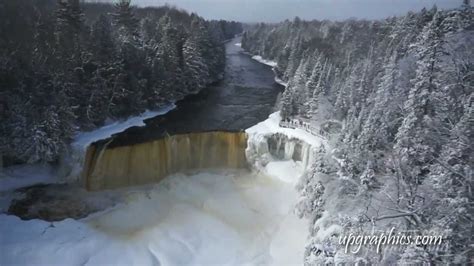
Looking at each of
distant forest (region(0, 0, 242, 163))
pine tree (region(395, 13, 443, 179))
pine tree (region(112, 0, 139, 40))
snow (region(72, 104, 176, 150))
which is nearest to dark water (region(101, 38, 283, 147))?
snow (region(72, 104, 176, 150))

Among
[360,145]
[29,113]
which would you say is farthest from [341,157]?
[29,113]

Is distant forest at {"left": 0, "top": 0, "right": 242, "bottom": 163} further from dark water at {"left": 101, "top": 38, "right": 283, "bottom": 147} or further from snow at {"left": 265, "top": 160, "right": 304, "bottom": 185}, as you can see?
snow at {"left": 265, "top": 160, "right": 304, "bottom": 185}

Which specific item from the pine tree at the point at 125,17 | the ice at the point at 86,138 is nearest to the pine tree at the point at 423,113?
the ice at the point at 86,138

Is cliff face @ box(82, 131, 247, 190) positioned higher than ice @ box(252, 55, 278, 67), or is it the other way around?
ice @ box(252, 55, 278, 67)

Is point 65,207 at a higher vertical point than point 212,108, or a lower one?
lower

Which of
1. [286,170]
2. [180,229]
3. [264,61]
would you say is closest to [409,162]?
[286,170]

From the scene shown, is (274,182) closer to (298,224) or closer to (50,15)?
(298,224)

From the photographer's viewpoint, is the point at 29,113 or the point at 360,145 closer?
the point at 360,145
